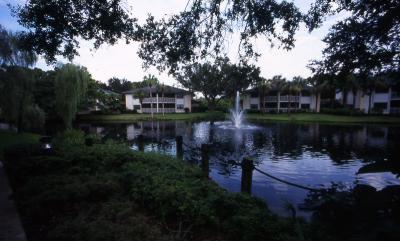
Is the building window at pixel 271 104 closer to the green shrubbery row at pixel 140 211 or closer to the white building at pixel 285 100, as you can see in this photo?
the white building at pixel 285 100

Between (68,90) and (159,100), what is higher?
(68,90)

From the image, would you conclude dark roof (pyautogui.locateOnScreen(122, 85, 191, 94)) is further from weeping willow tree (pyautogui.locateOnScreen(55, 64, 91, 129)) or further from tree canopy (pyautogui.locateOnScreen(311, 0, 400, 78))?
tree canopy (pyautogui.locateOnScreen(311, 0, 400, 78))

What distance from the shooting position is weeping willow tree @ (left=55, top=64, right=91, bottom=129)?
30.3m

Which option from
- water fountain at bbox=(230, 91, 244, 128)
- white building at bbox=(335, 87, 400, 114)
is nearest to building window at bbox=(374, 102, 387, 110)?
white building at bbox=(335, 87, 400, 114)

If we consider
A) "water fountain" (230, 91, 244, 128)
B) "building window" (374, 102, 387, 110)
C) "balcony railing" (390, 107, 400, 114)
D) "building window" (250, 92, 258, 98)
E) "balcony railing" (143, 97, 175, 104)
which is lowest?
"water fountain" (230, 91, 244, 128)

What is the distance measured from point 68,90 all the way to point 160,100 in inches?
1532

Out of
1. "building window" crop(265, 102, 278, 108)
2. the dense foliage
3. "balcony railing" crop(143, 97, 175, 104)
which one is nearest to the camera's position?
the dense foliage

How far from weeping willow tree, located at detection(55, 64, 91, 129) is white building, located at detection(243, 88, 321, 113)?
44.0 metres

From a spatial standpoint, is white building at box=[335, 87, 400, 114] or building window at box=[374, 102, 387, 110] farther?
building window at box=[374, 102, 387, 110]

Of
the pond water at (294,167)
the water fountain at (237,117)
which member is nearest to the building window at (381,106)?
the water fountain at (237,117)

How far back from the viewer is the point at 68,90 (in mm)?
30750

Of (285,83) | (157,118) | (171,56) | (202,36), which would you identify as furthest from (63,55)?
(285,83)

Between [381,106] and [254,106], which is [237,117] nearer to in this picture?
[254,106]

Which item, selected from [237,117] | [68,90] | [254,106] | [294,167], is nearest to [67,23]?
[294,167]
